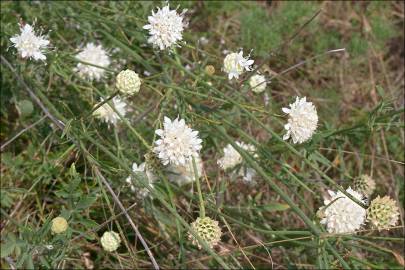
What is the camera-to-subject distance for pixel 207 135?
2.11 metres

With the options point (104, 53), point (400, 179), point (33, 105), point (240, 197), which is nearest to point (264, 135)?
point (240, 197)

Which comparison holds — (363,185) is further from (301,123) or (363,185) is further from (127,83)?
(127,83)

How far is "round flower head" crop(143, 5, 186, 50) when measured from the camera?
198 cm

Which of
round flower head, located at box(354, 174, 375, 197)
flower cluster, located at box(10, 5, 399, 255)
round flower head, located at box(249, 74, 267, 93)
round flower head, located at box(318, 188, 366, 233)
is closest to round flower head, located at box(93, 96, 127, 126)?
flower cluster, located at box(10, 5, 399, 255)

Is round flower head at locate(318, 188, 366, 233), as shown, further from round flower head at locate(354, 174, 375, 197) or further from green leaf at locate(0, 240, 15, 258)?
green leaf at locate(0, 240, 15, 258)

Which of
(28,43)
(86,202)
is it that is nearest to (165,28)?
(28,43)

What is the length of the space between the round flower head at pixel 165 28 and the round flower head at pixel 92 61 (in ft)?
1.67

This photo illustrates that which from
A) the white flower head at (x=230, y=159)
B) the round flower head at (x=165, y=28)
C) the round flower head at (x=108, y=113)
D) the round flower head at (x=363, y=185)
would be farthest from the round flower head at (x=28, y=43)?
the round flower head at (x=363, y=185)

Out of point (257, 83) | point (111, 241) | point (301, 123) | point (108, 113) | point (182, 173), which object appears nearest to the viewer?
point (301, 123)

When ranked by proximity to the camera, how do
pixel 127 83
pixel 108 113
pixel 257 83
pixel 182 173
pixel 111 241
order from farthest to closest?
pixel 257 83
pixel 182 173
pixel 108 113
pixel 111 241
pixel 127 83

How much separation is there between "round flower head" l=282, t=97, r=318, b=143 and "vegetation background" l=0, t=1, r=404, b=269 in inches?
2.4

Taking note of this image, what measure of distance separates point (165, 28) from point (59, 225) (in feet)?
2.45

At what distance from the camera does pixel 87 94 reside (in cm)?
248

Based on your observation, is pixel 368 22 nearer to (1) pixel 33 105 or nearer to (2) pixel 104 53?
(2) pixel 104 53
